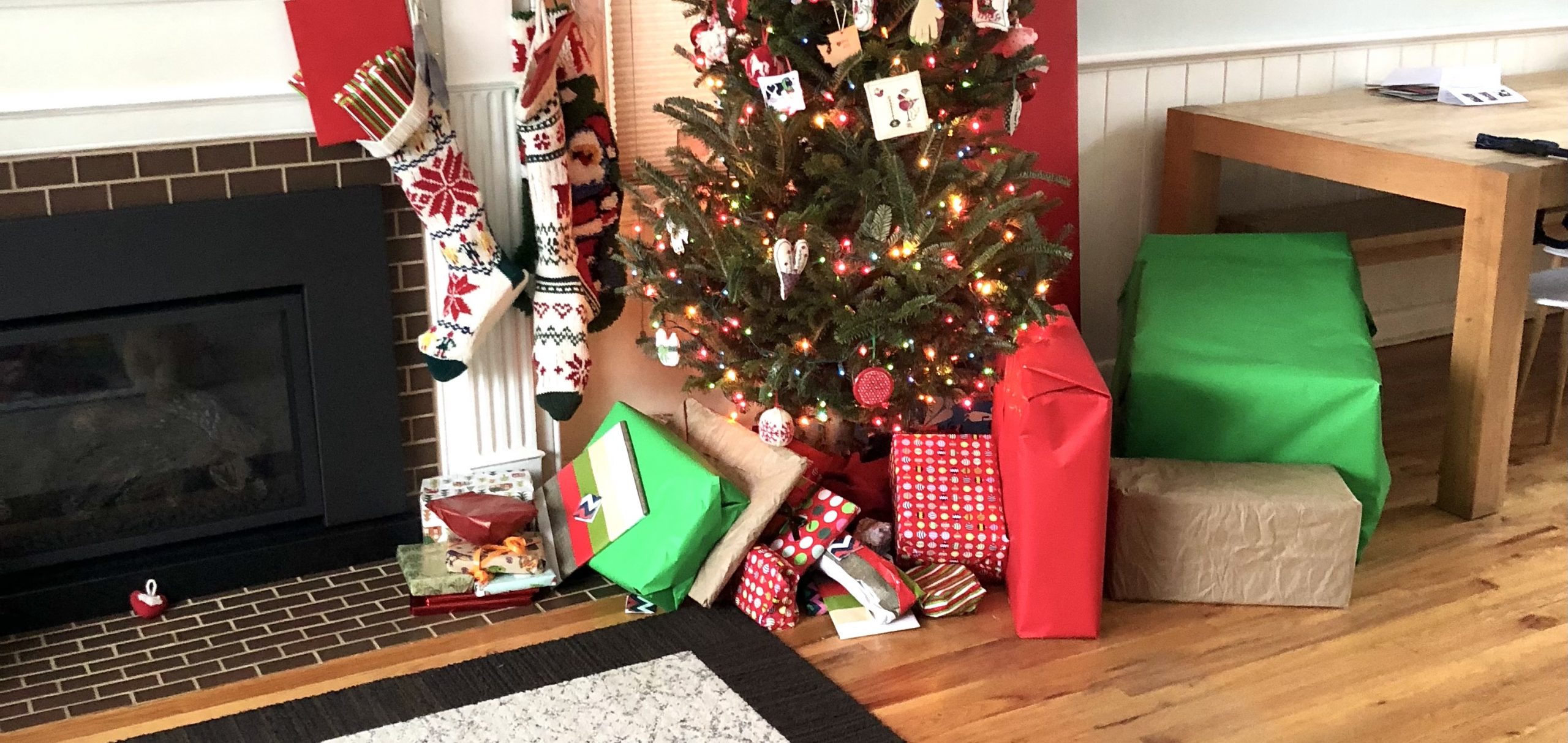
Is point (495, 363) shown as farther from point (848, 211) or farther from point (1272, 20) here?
point (1272, 20)

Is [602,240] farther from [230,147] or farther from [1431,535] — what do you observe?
[1431,535]

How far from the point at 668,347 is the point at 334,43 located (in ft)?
2.65

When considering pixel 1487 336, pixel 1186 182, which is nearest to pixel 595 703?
pixel 1487 336

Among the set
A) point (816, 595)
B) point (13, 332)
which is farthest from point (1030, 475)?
point (13, 332)

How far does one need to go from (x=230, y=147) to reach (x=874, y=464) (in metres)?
1.39

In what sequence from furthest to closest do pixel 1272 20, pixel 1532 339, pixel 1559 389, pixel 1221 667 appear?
pixel 1272 20, pixel 1532 339, pixel 1559 389, pixel 1221 667

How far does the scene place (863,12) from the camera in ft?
8.21

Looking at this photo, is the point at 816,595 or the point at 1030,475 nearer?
the point at 1030,475

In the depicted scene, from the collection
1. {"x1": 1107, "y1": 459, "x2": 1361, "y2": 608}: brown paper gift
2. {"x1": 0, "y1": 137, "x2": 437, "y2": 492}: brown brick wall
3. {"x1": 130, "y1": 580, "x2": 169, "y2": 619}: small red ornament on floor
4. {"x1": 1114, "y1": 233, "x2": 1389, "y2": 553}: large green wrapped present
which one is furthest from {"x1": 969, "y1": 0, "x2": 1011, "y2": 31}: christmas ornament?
{"x1": 130, "y1": 580, "x2": 169, "y2": 619}: small red ornament on floor

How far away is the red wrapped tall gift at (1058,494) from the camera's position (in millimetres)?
2430

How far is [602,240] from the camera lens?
114 inches

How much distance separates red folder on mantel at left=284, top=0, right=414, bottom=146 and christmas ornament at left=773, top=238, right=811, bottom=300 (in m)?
0.77

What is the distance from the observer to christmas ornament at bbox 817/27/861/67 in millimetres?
2512

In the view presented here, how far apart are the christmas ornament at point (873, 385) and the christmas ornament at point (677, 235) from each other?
408mm
